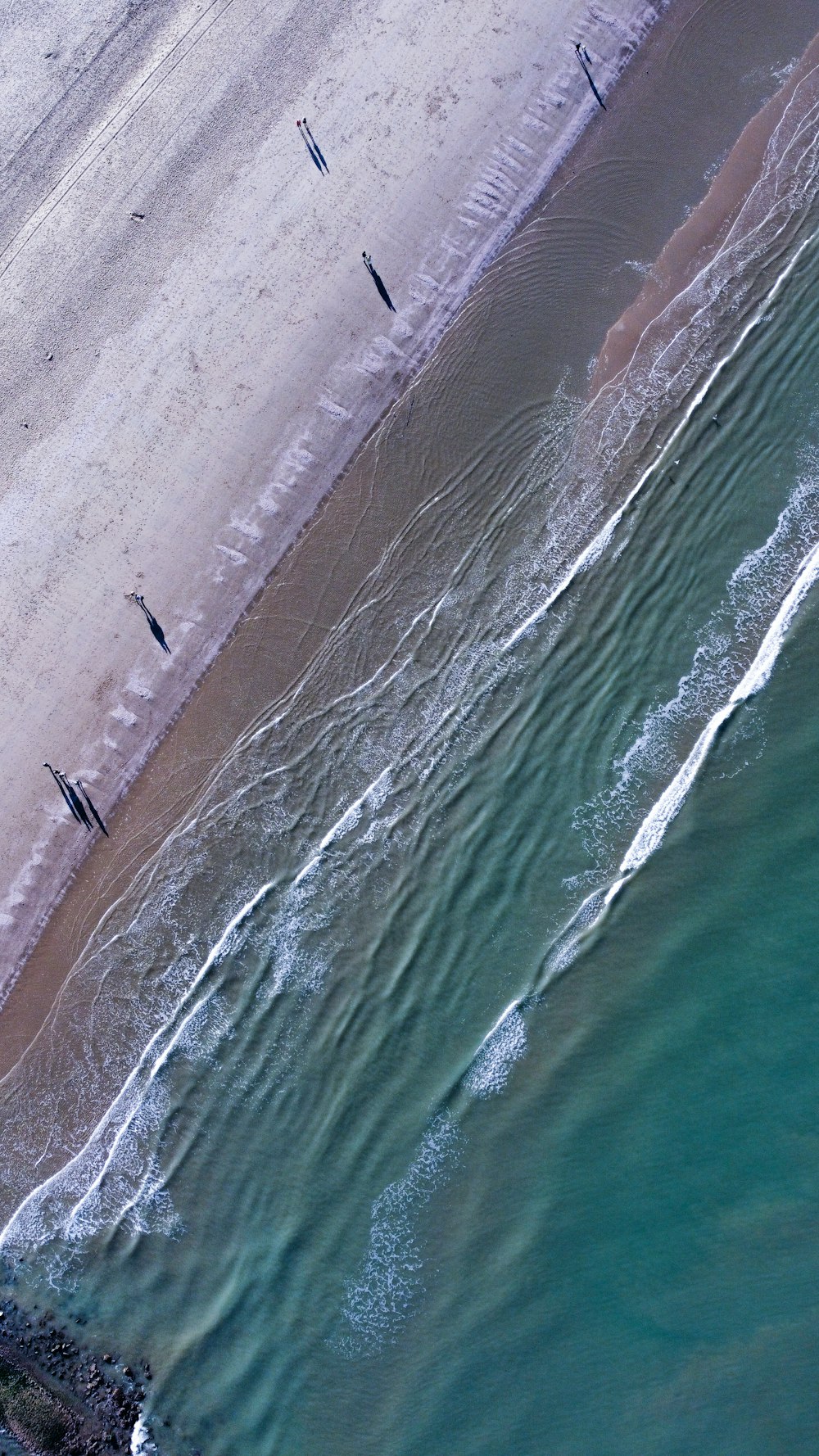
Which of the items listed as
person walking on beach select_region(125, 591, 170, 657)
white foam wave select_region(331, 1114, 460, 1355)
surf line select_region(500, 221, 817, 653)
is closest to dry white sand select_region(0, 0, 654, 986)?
person walking on beach select_region(125, 591, 170, 657)

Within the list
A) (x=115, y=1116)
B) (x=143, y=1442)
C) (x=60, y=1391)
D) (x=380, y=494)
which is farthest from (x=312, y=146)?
(x=143, y=1442)

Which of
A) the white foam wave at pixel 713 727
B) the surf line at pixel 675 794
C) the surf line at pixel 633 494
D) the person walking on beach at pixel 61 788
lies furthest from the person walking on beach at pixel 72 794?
the white foam wave at pixel 713 727

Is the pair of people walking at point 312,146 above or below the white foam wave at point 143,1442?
above

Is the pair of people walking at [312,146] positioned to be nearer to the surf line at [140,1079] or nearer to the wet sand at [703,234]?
the wet sand at [703,234]

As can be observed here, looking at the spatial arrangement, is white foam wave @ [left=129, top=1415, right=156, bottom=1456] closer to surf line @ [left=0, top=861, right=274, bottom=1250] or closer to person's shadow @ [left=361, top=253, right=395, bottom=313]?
surf line @ [left=0, top=861, right=274, bottom=1250]

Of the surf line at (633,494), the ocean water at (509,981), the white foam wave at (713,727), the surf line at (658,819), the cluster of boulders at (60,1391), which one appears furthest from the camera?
the surf line at (633,494)
